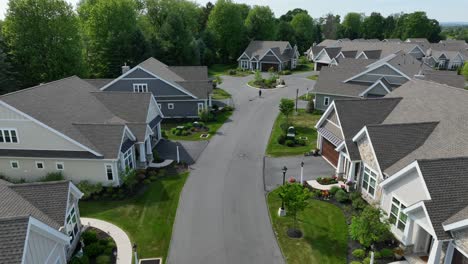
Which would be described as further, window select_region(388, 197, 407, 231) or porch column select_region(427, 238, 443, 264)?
window select_region(388, 197, 407, 231)

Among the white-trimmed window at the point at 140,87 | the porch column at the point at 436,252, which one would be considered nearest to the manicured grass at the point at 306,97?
the white-trimmed window at the point at 140,87

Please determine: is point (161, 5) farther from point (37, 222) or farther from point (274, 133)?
point (37, 222)

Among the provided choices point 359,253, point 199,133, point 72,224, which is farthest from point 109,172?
point 359,253

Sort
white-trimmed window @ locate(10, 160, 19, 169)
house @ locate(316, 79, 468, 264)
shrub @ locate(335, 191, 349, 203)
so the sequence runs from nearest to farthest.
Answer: house @ locate(316, 79, 468, 264)
shrub @ locate(335, 191, 349, 203)
white-trimmed window @ locate(10, 160, 19, 169)

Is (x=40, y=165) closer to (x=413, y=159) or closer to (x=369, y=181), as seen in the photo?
(x=369, y=181)

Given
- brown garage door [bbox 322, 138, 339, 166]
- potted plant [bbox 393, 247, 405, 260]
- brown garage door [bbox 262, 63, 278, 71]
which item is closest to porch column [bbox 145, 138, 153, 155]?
brown garage door [bbox 322, 138, 339, 166]

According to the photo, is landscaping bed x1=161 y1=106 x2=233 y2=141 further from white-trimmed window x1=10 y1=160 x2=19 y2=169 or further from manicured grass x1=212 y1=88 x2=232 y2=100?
white-trimmed window x1=10 y1=160 x2=19 y2=169
